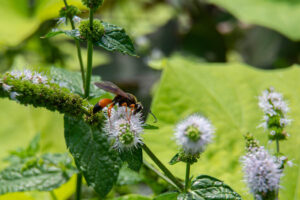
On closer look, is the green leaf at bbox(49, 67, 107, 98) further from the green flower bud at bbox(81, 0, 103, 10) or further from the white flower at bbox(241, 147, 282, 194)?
the white flower at bbox(241, 147, 282, 194)

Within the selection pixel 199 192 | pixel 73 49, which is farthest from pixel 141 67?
pixel 199 192

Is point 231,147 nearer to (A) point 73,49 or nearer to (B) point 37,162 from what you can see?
(B) point 37,162

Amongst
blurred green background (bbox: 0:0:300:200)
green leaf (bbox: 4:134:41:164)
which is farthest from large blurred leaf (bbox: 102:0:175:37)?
green leaf (bbox: 4:134:41:164)

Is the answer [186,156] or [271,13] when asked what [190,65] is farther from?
[186,156]

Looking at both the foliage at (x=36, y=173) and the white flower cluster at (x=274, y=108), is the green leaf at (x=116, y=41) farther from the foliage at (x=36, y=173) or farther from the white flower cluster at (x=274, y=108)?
the foliage at (x=36, y=173)

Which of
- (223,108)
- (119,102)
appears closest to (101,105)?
(119,102)

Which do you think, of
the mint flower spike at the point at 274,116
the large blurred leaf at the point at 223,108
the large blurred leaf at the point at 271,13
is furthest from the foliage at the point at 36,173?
the large blurred leaf at the point at 271,13
